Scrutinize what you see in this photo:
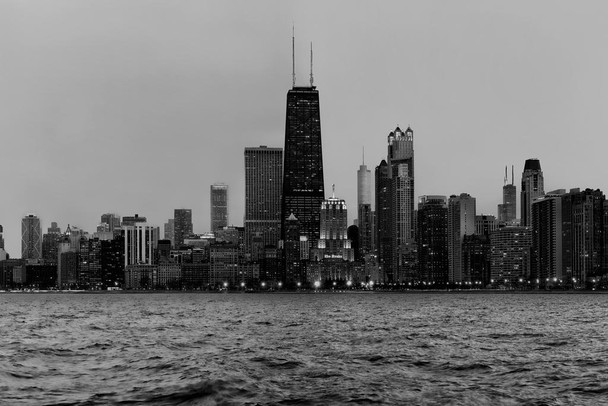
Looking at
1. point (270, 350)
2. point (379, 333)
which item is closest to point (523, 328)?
point (379, 333)

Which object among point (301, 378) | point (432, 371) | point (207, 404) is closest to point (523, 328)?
point (432, 371)

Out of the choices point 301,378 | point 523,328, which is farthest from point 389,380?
point 523,328

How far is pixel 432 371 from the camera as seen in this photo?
49.0m

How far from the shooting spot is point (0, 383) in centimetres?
4375

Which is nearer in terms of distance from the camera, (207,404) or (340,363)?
(207,404)

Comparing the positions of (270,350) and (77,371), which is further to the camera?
(270,350)

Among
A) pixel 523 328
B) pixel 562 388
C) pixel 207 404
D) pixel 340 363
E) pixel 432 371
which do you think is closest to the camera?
pixel 207 404

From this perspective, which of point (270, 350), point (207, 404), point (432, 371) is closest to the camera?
point (207, 404)

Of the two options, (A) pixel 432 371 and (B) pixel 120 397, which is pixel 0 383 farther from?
(A) pixel 432 371

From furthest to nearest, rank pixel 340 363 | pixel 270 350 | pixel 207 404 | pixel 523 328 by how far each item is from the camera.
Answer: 1. pixel 523 328
2. pixel 270 350
3. pixel 340 363
4. pixel 207 404

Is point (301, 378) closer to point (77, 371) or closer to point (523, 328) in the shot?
point (77, 371)

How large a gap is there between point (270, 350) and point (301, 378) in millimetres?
16507

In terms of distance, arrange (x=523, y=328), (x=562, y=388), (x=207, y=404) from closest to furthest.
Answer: (x=207, y=404) → (x=562, y=388) → (x=523, y=328)

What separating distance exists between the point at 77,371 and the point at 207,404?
48.3 ft
